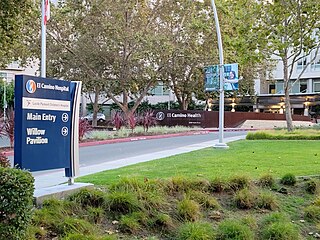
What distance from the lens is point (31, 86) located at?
626cm

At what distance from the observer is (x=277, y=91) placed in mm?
68375

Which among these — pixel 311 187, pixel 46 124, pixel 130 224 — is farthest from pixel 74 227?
pixel 311 187

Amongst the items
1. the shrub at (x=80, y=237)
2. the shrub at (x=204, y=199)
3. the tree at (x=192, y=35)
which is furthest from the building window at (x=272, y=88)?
the shrub at (x=80, y=237)

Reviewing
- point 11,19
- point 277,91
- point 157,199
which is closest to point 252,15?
point 11,19

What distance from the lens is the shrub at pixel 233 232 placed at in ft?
18.6

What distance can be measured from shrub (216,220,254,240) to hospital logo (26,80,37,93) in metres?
3.28

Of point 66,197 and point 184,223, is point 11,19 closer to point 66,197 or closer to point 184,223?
point 66,197

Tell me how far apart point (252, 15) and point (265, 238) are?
60.5ft

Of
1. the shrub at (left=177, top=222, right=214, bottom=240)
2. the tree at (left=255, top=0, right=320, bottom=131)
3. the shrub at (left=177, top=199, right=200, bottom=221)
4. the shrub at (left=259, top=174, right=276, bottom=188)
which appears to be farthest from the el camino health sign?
the tree at (left=255, top=0, right=320, bottom=131)

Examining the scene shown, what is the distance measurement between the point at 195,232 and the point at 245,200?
173 cm

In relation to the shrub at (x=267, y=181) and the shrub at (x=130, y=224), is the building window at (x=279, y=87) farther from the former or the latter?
the shrub at (x=130, y=224)

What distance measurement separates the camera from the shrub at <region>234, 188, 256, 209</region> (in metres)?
6.98

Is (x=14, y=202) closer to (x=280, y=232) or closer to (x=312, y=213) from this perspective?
(x=280, y=232)

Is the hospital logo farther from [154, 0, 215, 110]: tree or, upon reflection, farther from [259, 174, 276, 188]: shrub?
[154, 0, 215, 110]: tree
